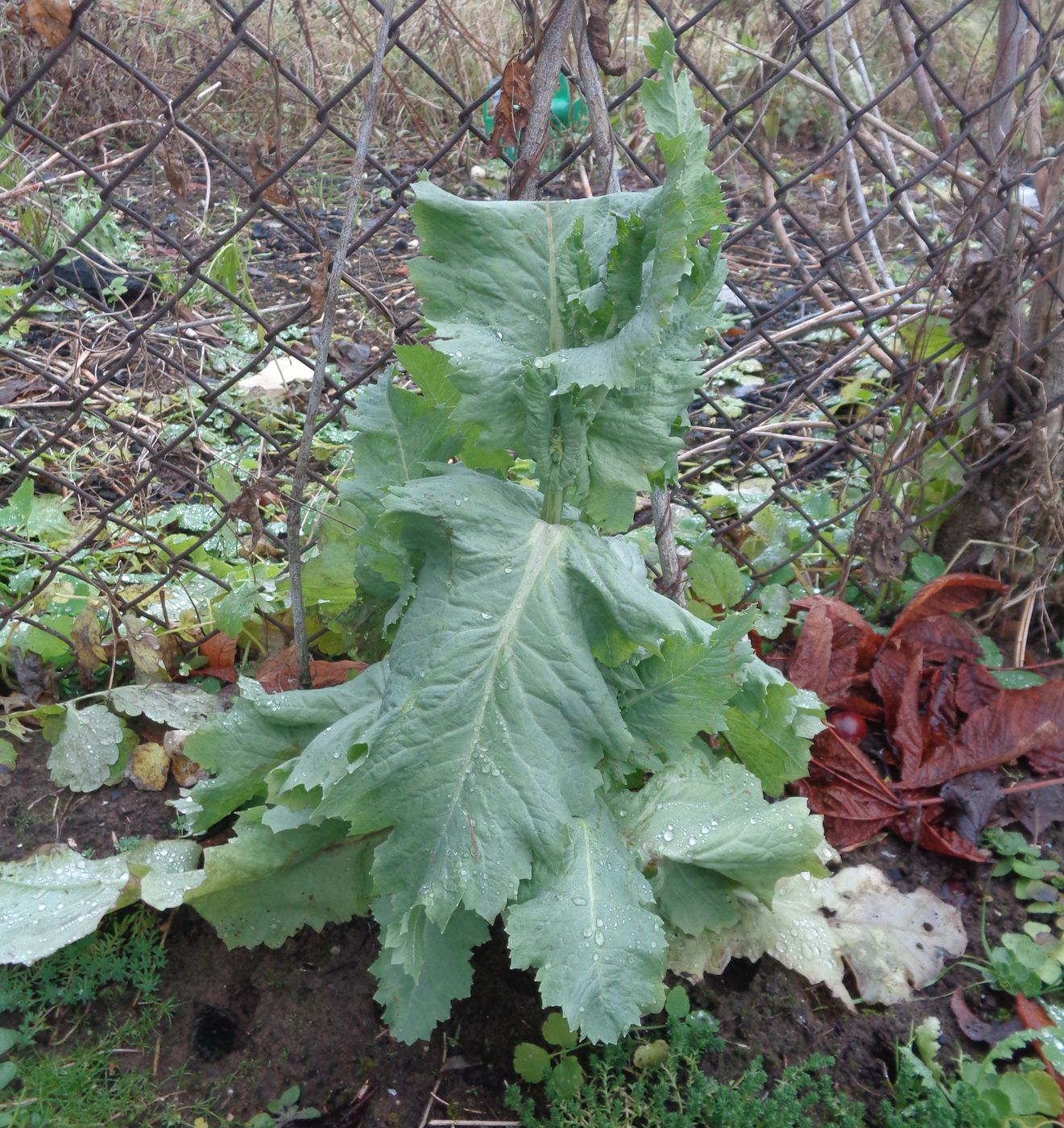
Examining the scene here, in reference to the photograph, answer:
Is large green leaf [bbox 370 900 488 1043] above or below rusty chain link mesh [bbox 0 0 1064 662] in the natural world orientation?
below

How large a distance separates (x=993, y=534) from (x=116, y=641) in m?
2.37

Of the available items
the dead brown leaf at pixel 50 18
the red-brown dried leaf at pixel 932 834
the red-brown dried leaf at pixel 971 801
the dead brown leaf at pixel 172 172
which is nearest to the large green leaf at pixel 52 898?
the dead brown leaf at pixel 172 172

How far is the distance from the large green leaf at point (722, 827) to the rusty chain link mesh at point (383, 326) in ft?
3.15

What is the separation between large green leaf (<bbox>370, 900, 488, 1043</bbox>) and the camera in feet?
5.26

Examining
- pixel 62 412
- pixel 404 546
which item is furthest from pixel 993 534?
pixel 62 412

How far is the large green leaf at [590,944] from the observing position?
1437 mm

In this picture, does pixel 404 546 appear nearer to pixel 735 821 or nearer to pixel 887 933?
pixel 735 821

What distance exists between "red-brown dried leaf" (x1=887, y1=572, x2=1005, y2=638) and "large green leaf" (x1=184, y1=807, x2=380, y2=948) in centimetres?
158

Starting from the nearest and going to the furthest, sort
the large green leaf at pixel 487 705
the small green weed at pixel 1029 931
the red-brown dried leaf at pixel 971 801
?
the large green leaf at pixel 487 705
the small green weed at pixel 1029 931
the red-brown dried leaf at pixel 971 801

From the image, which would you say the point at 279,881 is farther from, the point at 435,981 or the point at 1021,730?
the point at 1021,730

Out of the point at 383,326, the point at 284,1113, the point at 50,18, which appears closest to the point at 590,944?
the point at 284,1113

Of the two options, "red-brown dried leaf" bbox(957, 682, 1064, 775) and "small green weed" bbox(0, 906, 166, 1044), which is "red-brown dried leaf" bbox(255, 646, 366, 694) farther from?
"red-brown dried leaf" bbox(957, 682, 1064, 775)

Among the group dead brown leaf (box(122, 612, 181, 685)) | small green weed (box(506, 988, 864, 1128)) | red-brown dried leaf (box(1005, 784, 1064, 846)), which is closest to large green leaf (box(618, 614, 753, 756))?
small green weed (box(506, 988, 864, 1128))

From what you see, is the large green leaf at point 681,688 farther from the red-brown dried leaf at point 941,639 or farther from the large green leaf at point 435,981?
the red-brown dried leaf at point 941,639
